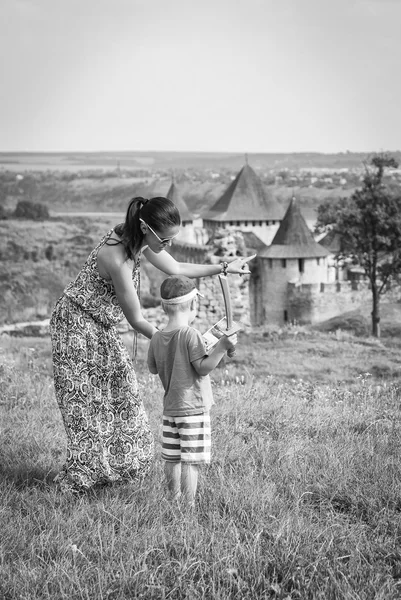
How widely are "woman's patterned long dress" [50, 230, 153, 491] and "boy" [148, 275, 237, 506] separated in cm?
32

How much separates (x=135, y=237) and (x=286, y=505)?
61.6 inches

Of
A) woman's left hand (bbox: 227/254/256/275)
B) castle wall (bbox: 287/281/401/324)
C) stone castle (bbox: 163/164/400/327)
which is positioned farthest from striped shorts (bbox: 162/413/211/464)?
castle wall (bbox: 287/281/401/324)

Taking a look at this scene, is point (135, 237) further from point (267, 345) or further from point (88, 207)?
point (88, 207)

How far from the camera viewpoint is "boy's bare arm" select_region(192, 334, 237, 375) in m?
3.54

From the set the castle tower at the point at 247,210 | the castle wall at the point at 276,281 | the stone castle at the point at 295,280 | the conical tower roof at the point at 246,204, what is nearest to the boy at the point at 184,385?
the stone castle at the point at 295,280

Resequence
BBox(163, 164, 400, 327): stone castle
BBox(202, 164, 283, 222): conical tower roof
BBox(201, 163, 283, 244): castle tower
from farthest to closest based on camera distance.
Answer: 1. BBox(202, 164, 283, 222): conical tower roof
2. BBox(201, 163, 283, 244): castle tower
3. BBox(163, 164, 400, 327): stone castle

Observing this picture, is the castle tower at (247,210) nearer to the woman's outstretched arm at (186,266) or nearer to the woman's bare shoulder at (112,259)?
the woman's outstretched arm at (186,266)

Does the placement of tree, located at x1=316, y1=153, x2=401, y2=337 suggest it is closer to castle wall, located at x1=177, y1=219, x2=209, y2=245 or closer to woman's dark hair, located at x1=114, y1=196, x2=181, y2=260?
Result: woman's dark hair, located at x1=114, y1=196, x2=181, y2=260

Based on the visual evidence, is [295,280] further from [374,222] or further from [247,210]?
[247,210]

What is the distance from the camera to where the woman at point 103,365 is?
3.95 meters

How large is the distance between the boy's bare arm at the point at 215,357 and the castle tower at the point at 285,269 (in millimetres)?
35459

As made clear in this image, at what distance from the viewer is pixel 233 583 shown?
9.67 feet

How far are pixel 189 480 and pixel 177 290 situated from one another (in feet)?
3.15

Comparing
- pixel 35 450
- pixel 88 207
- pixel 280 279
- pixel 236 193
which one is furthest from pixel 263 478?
pixel 88 207
